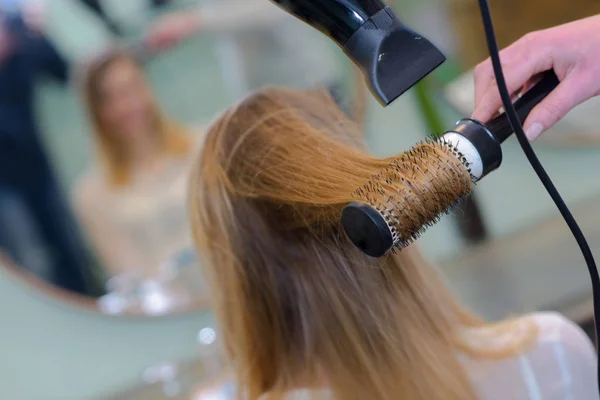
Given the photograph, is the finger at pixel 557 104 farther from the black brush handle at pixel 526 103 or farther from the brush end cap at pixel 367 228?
the brush end cap at pixel 367 228

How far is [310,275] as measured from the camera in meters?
0.51

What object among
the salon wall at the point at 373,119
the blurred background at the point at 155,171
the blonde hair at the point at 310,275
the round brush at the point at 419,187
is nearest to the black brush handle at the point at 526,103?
the round brush at the point at 419,187

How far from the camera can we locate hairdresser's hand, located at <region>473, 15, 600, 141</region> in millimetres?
409

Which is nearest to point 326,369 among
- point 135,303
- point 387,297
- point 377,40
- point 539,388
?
point 387,297

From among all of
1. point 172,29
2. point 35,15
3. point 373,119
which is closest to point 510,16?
point 373,119

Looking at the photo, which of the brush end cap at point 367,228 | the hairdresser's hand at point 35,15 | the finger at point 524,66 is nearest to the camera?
the brush end cap at point 367,228

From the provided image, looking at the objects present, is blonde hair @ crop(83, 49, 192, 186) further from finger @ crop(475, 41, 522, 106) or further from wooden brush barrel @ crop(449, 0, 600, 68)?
finger @ crop(475, 41, 522, 106)

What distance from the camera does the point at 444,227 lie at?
3.93 ft

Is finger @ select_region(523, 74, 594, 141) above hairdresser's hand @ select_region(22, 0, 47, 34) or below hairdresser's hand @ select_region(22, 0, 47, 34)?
below

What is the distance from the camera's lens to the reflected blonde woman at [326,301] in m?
0.50

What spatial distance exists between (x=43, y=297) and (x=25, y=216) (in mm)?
150

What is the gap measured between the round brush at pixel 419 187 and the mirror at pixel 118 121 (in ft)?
2.32

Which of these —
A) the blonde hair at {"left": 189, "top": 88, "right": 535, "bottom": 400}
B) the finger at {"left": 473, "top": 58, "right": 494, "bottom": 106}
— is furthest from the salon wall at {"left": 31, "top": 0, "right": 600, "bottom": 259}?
the finger at {"left": 473, "top": 58, "right": 494, "bottom": 106}

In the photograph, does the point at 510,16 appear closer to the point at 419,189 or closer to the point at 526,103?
the point at 526,103
